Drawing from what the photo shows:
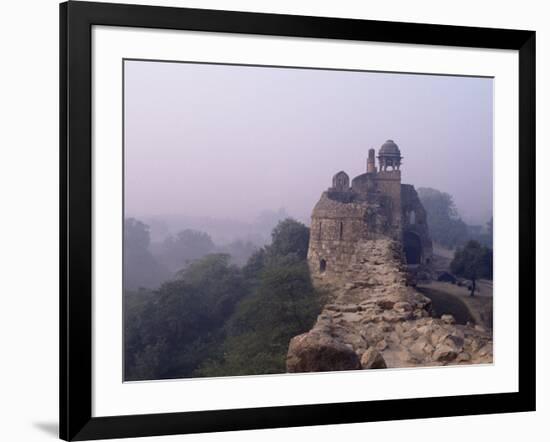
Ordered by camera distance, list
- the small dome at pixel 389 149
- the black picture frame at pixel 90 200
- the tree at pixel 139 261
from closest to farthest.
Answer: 1. the black picture frame at pixel 90 200
2. the tree at pixel 139 261
3. the small dome at pixel 389 149

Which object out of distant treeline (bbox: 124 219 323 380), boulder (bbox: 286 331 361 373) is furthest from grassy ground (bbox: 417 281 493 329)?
distant treeline (bbox: 124 219 323 380)

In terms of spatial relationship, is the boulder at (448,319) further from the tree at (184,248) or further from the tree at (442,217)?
the tree at (184,248)

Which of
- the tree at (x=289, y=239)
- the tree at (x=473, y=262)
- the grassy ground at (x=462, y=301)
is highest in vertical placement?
the tree at (x=289, y=239)

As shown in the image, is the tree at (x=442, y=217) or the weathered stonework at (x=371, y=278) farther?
the tree at (x=442, y=217)

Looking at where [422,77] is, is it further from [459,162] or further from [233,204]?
[233,204]

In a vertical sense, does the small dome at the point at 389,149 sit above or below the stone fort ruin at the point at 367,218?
above

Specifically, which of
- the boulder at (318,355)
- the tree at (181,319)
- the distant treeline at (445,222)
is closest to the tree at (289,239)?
the tree at (181,319)

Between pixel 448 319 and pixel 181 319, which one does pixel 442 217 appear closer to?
pixel 448 319
